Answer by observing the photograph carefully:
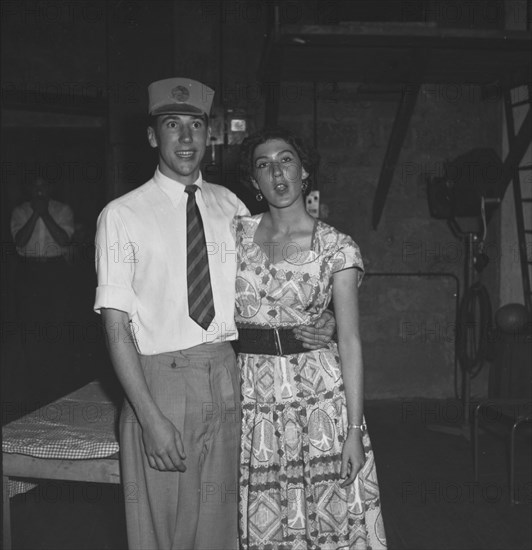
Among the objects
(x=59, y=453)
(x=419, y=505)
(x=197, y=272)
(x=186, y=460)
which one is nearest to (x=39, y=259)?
(x=59, y=453)

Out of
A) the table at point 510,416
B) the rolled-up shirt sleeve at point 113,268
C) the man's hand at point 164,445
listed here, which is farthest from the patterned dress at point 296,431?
the table at point 510,416

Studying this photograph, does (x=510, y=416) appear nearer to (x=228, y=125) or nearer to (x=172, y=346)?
(x=172, y=346)

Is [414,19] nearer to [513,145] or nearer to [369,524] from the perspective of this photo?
[513,145]

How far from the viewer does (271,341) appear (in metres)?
2.25

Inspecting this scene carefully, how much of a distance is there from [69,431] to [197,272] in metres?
0.92

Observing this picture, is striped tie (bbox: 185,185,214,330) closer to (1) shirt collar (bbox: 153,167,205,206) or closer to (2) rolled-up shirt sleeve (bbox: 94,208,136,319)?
(1) shirt collar (bbox: 153,167,205,206)

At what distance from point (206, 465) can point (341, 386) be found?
0.50m

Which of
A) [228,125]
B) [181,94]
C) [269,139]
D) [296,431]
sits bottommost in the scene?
[296,431]

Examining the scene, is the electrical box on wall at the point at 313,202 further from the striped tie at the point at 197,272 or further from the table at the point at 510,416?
the striped tie at the point at 197,272

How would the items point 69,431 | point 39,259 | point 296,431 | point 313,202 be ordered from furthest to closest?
point 39,259 → point 313,202 → point 69,431 → point 296,431

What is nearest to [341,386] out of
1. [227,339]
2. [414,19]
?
[227,339]

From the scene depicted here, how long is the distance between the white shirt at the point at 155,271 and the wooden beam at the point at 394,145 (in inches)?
116

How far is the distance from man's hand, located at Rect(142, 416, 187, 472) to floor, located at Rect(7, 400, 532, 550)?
4.50 feet

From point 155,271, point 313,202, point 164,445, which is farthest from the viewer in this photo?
point 313,202
